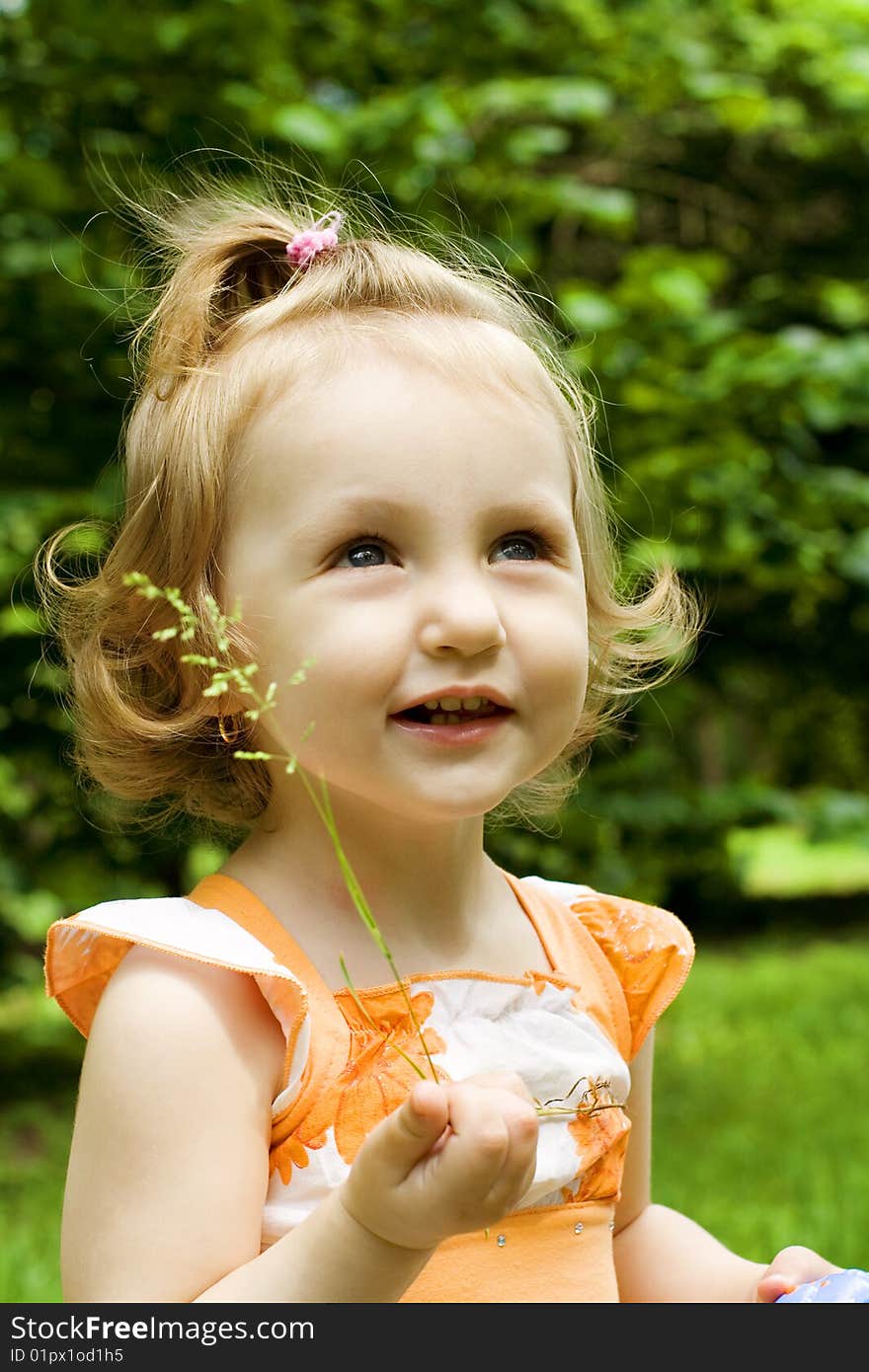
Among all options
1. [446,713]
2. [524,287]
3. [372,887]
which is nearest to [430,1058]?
[372,887]

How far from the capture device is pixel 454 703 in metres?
1.35

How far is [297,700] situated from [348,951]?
0.24 metres

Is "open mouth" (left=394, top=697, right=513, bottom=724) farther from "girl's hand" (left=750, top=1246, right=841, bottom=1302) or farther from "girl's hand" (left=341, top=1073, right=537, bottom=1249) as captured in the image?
"girl's hand" (left=750, top=1246, right=841, bottom=1302)

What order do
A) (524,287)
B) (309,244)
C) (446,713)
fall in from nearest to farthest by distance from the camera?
(446,713) → (309,244) → (524,287)

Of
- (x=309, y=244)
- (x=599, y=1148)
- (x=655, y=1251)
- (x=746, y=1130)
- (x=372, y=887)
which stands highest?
(x=309, y=244)

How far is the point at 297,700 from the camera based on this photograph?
4.46 ft

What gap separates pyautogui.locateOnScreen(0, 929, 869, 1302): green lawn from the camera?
3346 millimetres

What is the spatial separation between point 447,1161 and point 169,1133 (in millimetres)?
318

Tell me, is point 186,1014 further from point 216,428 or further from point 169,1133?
point 216,428

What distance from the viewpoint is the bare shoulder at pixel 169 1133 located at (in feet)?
4.07

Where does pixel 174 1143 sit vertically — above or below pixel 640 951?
above

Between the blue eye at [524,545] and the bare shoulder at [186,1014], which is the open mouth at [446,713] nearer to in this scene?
the blue eye at [524,545]

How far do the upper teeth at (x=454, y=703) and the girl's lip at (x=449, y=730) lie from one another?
14 millimetres

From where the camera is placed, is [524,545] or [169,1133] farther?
[524,545]
